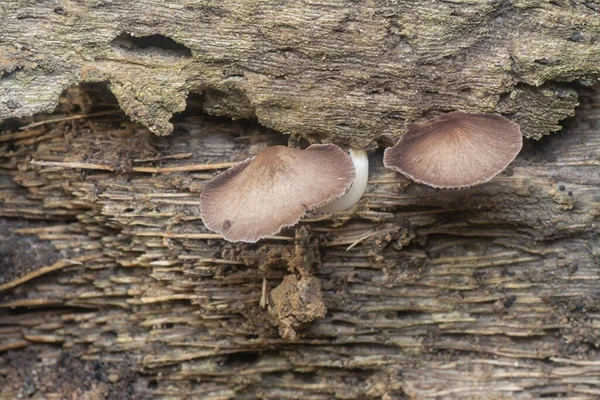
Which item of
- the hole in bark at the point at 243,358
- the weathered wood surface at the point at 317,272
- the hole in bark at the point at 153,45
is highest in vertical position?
the hole in bark at the point at 153,45

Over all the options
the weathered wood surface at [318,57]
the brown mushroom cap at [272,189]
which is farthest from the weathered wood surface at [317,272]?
the brown mushroom cap at [272,189]

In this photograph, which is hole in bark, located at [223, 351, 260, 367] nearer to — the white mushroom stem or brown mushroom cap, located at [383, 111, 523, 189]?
the white mushroom stem

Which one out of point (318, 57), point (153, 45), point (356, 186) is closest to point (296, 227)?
point (356, 186)

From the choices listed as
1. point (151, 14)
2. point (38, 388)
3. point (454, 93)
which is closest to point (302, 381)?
point (38, 388)

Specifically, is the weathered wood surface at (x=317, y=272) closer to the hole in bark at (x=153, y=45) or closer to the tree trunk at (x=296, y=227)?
the tree trunk at (x=296, y=227)

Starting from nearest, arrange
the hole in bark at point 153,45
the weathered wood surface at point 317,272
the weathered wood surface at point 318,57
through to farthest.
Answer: the weathered wood surface at point 318,57 < the hole in bark at point 153,45 < the weathered wood surface at point 317,272

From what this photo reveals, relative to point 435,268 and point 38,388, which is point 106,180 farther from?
point 435,268
